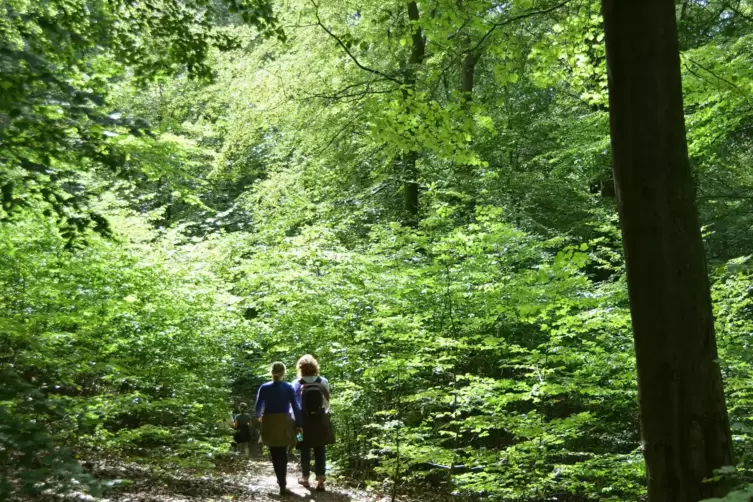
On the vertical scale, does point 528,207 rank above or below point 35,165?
above

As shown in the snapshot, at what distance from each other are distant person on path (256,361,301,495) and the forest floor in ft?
1.19

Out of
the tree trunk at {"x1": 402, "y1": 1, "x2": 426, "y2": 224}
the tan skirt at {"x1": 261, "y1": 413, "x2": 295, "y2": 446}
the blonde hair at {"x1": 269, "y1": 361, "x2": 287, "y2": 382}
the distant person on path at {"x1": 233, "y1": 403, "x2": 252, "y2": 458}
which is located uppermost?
the tree trunk at {"x1": 402, "y1": 1, "x2": 426, "y2": 224}

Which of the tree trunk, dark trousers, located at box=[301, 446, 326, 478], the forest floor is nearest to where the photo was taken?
the forest floor

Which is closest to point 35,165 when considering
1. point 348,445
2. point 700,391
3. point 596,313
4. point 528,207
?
point 700,391

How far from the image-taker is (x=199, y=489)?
261 inches

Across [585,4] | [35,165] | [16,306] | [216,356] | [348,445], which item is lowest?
[348,445]

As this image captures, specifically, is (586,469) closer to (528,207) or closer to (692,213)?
(692,213)

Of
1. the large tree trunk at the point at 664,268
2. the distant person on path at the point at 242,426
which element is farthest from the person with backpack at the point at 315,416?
the distant person on path at the point at 242,426

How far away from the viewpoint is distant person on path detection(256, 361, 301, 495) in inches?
282

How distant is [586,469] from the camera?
611cm

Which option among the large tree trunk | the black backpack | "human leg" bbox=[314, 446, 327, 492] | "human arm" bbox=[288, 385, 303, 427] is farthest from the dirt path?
the large tree trunk

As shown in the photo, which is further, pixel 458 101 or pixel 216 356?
pixel 216 356

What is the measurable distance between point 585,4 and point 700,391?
5.22 meters

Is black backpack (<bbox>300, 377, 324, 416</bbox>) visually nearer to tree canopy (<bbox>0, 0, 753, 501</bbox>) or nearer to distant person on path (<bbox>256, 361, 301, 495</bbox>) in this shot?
distant person on path (<bbox>256, 361, 301, 495</bbox>)
